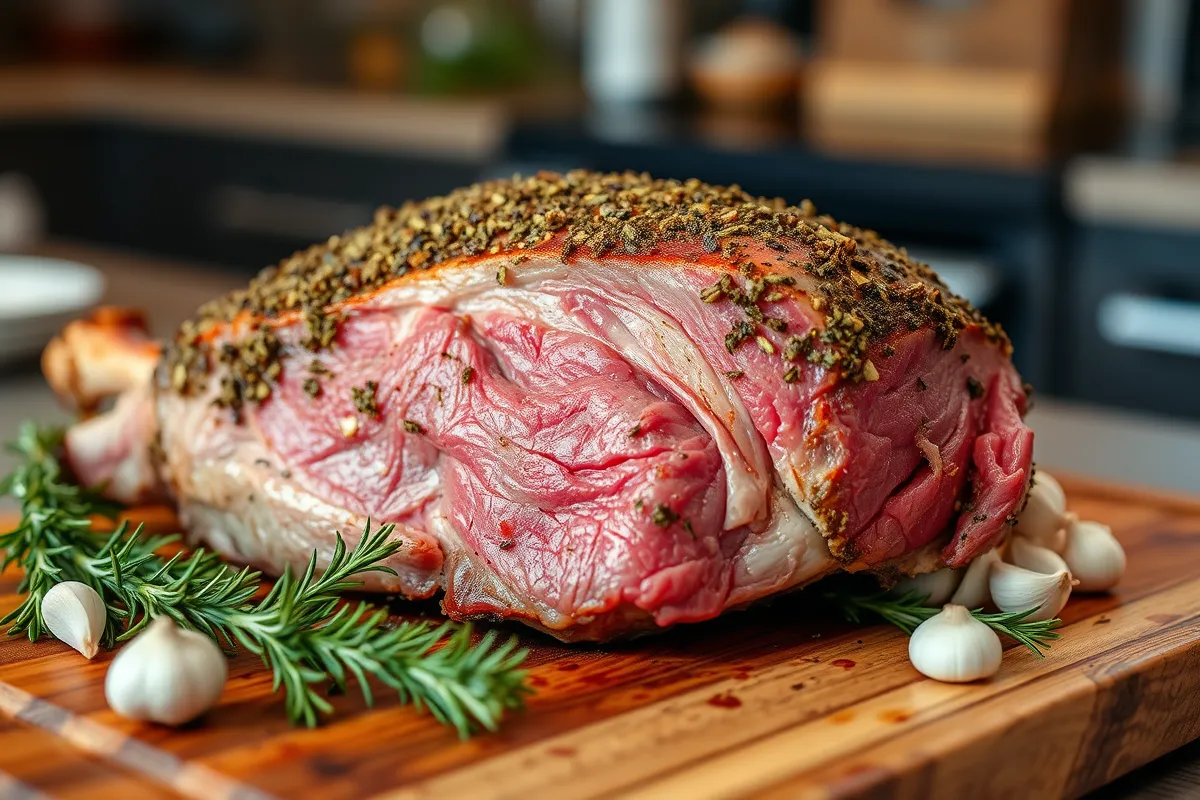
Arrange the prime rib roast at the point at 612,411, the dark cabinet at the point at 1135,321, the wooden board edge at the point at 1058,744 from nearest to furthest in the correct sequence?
the wooden board edge at the point at 1058,744 → the prime rib roast at the point at 612,411 → the dark cabinet at the point at 1135,321

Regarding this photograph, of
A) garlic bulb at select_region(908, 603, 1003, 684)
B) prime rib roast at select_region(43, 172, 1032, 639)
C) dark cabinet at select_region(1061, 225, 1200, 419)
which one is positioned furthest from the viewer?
dark cabinet at select_region(1061, 225, 1200, 419)

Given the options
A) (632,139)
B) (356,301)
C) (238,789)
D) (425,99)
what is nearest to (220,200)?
(425,99)

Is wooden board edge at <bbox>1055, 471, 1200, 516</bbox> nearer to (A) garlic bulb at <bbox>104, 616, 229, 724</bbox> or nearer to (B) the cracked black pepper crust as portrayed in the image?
(B) the cracked black pepper crust

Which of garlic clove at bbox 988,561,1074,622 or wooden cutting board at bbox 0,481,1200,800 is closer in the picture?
wooden cutting board at bbox 0,481,1200,800

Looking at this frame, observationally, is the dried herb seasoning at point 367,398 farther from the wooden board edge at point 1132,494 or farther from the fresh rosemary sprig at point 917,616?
the wooden board edge at point 1132,494

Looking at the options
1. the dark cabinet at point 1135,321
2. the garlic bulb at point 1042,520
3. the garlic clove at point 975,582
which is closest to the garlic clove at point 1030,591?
the garlic clove at point 975,582

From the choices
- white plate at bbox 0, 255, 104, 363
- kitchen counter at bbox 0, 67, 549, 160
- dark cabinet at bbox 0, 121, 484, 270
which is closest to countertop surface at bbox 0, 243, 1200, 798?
white plate at bbox 0, 255, 104, 363
